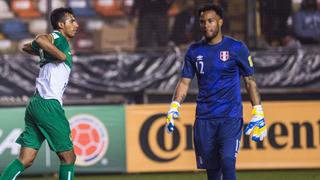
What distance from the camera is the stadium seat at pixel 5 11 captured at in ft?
51.9

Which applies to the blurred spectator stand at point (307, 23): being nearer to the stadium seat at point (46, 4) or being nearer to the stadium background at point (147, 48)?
the stadium background at point (147, 48)

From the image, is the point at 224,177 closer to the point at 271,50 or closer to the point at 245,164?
the point at 245,164

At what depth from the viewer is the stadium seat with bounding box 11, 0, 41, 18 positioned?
52.2 ft

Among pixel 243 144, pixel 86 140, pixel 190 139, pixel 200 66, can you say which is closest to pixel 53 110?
pixel 200 66

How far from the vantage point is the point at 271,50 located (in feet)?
51.4

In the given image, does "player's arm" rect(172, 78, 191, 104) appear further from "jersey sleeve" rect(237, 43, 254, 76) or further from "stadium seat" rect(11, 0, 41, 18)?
"stadium seat" rect(11, 0, 41, 18)

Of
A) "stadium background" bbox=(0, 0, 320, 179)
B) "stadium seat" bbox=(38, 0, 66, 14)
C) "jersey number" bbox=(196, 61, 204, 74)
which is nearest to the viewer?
"jersey number" bbox=(196, 61, 204, 74)

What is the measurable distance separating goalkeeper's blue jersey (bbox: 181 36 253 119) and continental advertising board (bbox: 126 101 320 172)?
4854mm

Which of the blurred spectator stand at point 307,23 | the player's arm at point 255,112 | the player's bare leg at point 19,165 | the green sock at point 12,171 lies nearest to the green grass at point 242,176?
the blurred spectator stand at point 307,23

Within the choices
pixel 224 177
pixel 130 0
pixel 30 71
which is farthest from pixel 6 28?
pixel 224 177

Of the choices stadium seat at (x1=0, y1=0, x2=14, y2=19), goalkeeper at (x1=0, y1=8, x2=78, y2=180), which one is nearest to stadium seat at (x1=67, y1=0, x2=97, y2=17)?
stadium seat at (x1=0, y1=0, x2=14, y2=19)

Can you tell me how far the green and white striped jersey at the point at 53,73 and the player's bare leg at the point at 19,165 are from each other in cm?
57

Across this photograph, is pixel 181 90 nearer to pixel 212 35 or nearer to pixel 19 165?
pixel 212 35

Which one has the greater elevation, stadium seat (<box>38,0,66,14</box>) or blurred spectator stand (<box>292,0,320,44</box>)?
stadium seat (<box>38,0,66,14</box>)
